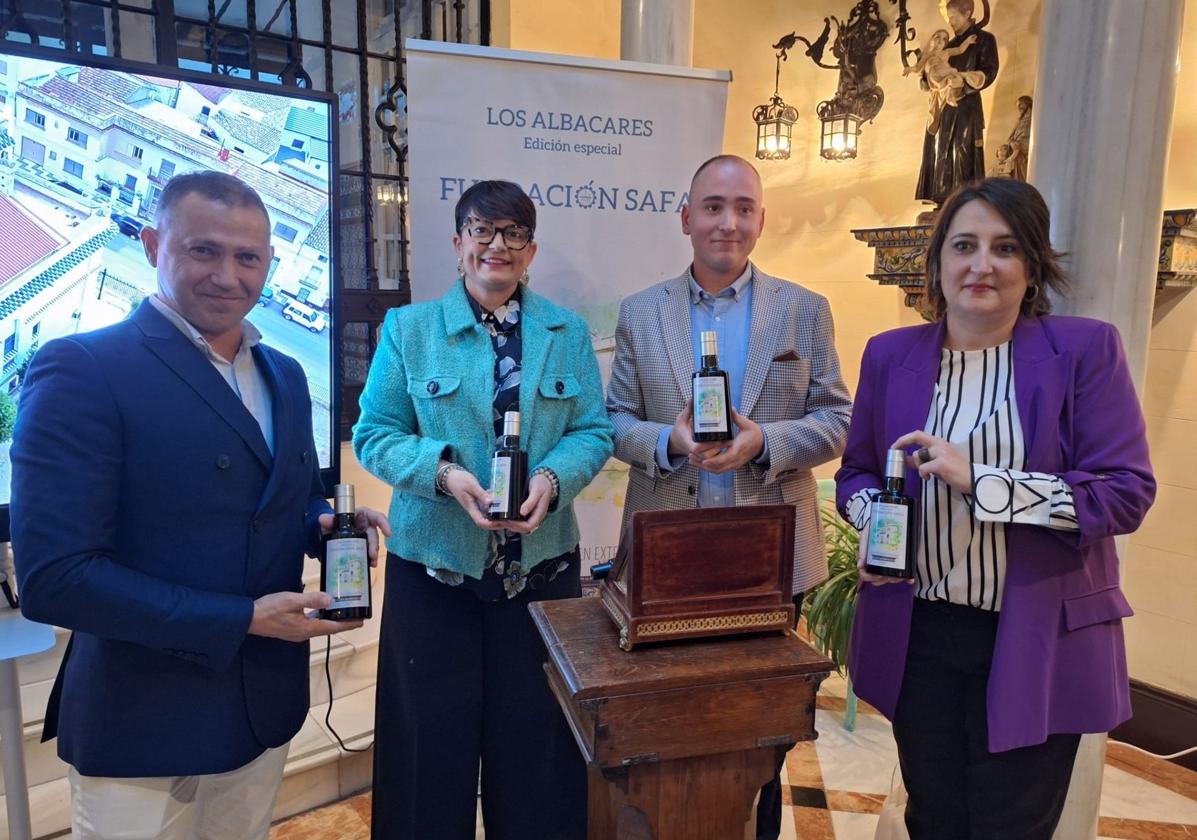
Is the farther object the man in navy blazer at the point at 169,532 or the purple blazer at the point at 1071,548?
the purple blazer at the point at 1071,548

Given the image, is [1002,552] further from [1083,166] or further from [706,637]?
[1083,166]

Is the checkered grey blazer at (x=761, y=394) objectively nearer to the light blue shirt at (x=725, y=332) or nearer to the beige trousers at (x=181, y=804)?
the light blue shirt at (x=725, y=332)

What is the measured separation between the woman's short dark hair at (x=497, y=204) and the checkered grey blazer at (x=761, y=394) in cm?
33

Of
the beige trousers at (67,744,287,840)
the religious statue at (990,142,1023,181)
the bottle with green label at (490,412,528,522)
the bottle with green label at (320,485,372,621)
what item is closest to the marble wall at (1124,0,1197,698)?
the religious statue at (990,142,1023,181)

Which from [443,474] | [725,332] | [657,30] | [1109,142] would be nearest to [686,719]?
[443,474]

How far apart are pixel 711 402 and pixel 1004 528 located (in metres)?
0.50

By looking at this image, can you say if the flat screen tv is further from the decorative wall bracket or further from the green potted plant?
the decorative wall bracket

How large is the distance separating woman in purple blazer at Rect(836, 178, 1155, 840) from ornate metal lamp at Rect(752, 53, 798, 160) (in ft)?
9.71

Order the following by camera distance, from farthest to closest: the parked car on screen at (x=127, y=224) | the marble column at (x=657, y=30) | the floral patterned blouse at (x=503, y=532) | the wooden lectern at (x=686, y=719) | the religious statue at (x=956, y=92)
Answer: the religious statue at (x=956, y=92), the marble column at (x=657, y=30), the parked car on screen at (x=127, y=224), the floral patterned blouse at (x=503, y=532), the wooden lectern at (x=686, y=719)

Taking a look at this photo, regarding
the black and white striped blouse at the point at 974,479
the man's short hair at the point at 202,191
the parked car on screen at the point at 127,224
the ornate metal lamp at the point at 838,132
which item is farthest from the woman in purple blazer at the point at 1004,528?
the ornate metal lamp at the point at 838,132

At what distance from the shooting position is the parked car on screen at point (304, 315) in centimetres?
220

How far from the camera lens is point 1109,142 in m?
1.70

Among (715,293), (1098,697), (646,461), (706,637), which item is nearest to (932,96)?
(715,293)

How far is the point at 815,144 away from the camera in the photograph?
14.8 ft
